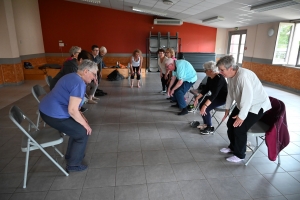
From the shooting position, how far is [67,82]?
191 centimetres

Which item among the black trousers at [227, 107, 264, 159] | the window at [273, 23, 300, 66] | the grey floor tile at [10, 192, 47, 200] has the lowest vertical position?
the grey floor tile at [10, 192, 47, 200]

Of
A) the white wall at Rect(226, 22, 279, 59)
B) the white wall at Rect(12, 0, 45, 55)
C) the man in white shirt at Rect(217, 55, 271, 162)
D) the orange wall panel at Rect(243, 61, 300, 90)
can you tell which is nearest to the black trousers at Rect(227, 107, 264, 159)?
the man in white shirt at Rect(217, 55, 271, 162)

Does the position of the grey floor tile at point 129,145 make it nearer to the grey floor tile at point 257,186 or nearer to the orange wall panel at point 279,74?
the grey floor tile at point 257,186

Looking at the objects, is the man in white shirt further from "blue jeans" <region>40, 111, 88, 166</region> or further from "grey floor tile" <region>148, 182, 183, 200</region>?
"blue jeans" <region>40, 111, 88, 166</region>

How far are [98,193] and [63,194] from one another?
1.15ft

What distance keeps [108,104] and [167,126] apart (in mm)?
1909

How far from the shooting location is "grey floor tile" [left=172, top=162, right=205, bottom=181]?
2.18 meters

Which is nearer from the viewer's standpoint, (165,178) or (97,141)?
(165,178)

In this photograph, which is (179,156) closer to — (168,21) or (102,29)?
(168,21)

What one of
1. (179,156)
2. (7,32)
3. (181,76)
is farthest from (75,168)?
(7,32)

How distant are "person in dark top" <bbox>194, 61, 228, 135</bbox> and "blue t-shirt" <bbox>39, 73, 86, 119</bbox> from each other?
1.91 meters

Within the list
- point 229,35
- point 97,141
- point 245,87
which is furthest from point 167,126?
point 229,35

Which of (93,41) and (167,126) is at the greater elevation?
(93,41)

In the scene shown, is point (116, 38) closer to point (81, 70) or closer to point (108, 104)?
point (108, 104)
